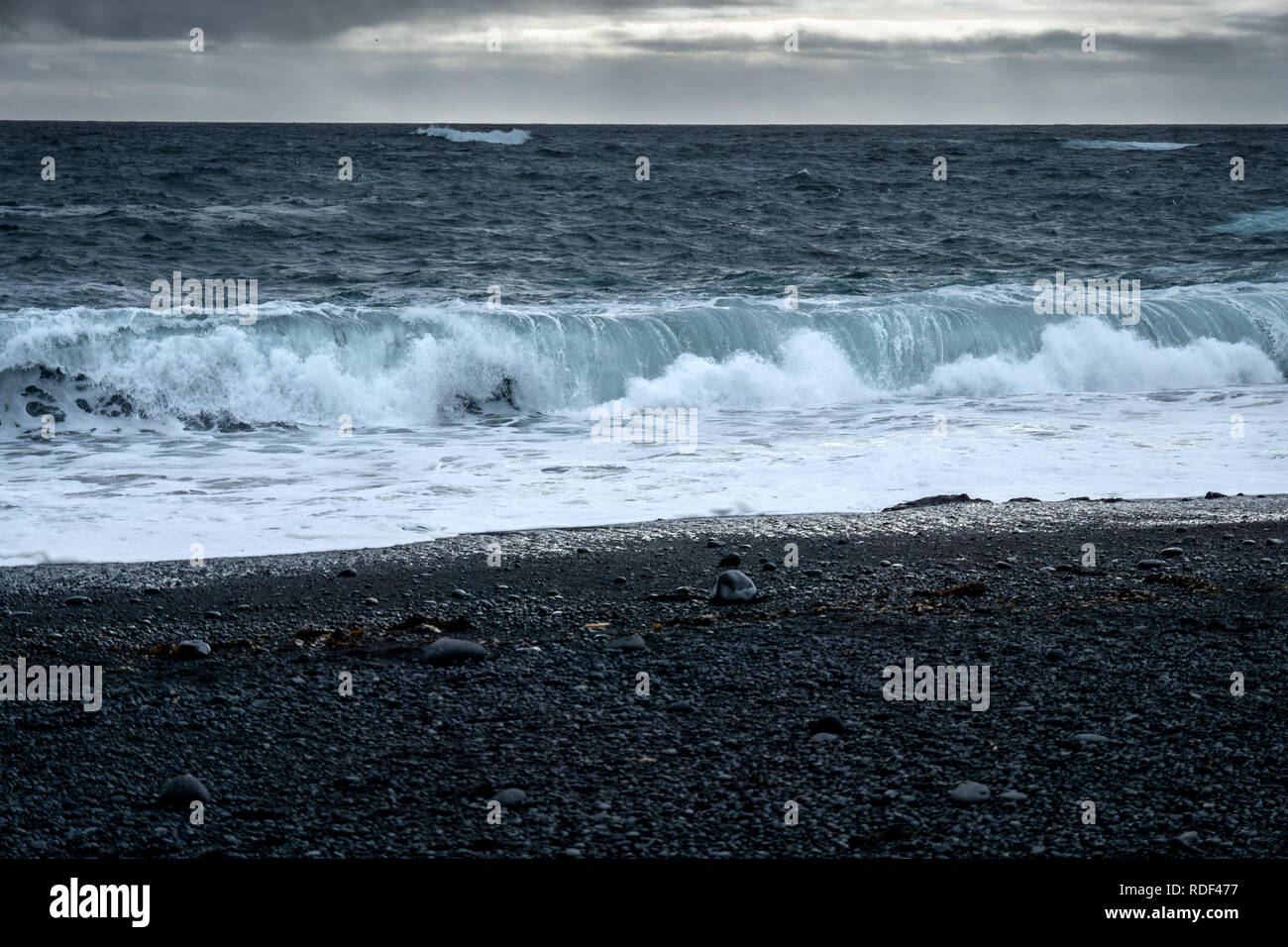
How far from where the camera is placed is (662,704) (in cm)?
410

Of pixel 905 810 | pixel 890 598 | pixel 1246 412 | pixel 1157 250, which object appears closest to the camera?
pixel 905 810

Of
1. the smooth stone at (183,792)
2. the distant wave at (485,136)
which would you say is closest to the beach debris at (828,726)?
the smooth stone at (183,792)

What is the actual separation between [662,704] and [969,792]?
1.16 m

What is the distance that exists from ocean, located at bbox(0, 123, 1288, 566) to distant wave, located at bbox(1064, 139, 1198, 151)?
2875cm

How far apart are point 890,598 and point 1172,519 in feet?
8.50

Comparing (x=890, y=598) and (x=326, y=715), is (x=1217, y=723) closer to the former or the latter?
(x=890, y=598)

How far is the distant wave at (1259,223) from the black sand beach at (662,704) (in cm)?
2293

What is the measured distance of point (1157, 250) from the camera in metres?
22.9

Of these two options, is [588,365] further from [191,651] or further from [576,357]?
[191,651]

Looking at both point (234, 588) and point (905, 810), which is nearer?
point (905, 810)

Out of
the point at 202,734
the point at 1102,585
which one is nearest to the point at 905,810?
the point at 202,734

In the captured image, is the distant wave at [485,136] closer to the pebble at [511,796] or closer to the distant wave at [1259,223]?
the distant wave at [1259,223]

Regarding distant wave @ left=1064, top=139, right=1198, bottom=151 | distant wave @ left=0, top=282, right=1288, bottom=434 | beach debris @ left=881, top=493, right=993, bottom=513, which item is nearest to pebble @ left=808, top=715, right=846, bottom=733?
beach debris @ left=881, top=493, right=993, bottom=513

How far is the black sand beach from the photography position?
317 cm
